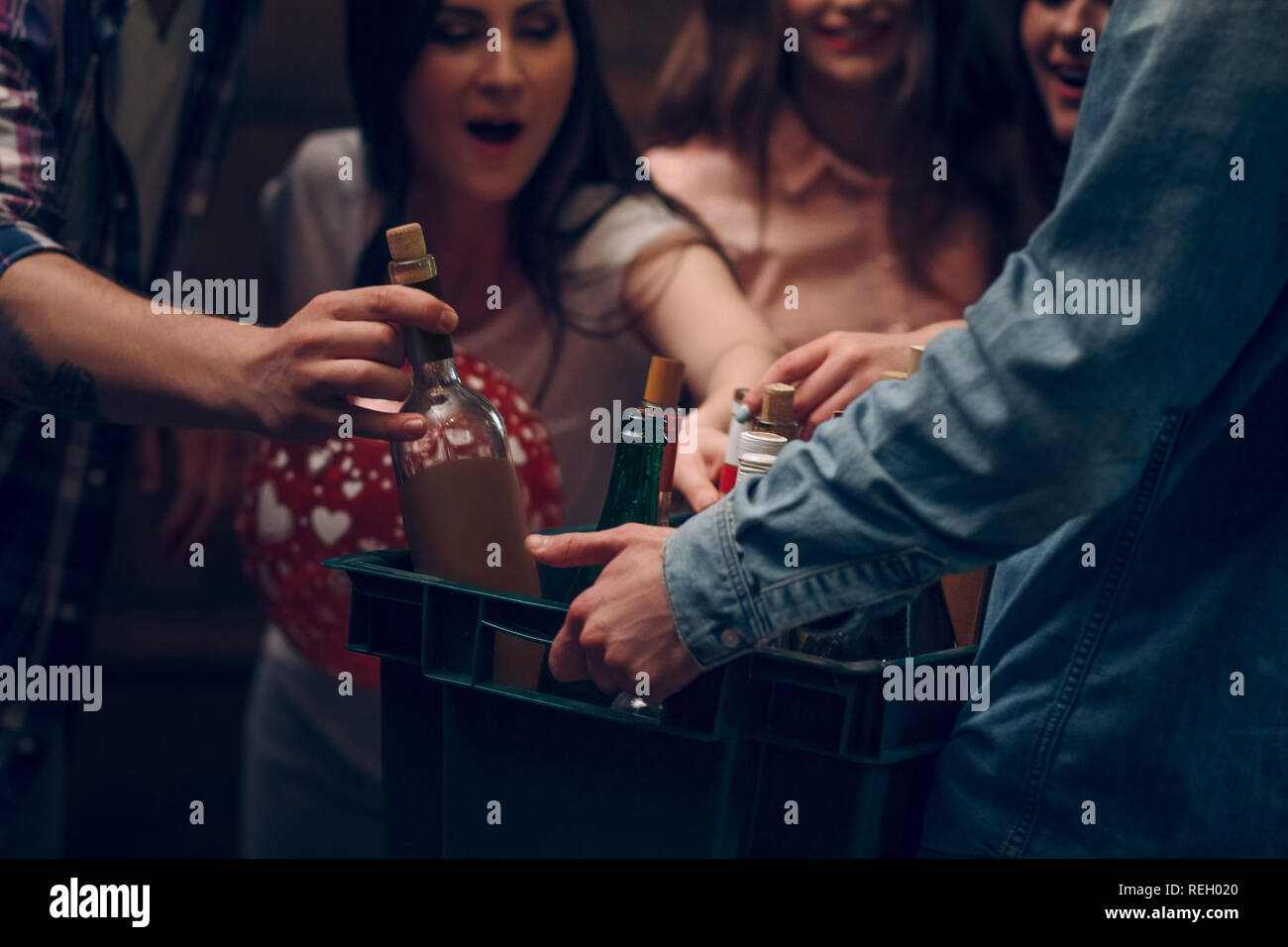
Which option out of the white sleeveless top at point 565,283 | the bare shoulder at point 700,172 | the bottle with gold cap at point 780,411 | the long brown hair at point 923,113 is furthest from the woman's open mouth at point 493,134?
the bottle with gold cap at point 780,411

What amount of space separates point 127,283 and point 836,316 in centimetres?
101

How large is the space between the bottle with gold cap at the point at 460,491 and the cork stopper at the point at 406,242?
0.04ft

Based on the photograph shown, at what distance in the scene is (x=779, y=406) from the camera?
0.90 meters

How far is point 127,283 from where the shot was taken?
4.70 feet

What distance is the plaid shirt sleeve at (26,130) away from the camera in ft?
3.45

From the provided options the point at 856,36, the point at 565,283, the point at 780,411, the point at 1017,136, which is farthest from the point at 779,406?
the point at 1017,136

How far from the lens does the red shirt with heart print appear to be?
1.38 metres

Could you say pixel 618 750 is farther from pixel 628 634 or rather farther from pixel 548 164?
pixel 548 164

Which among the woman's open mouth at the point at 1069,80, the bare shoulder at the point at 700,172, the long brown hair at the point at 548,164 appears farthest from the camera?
the bare shoulder at the point at 700,172

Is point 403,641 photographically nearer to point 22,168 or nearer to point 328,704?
point 22,168

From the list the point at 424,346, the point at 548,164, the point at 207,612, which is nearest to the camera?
the point at 424,346

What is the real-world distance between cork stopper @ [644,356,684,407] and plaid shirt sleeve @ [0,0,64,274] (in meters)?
0.54

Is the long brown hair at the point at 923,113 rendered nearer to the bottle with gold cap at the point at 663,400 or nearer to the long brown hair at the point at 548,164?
the long brown hair at the point at 548,164

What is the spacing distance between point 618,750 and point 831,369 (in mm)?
382
